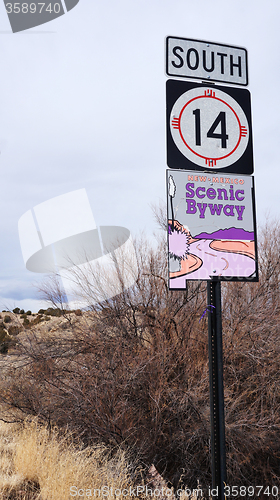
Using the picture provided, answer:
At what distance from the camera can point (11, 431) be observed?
6875mm

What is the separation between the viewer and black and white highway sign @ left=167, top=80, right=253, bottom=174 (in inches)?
149

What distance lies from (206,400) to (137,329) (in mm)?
2060

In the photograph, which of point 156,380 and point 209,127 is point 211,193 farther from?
point 156,380

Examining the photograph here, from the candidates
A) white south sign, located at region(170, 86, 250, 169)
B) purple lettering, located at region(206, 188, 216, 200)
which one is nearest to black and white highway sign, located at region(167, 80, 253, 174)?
white south sign, located at region(170, 86, 250, 169)

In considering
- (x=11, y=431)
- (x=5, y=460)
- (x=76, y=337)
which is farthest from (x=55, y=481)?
(x=76, y=337)

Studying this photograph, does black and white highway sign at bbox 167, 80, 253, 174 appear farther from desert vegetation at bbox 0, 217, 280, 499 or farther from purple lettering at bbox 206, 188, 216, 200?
desert vegetation at bbox 0, 217, 280, 499

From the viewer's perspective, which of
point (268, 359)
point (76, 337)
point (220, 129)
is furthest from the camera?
point (76, 337)

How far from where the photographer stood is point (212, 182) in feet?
12.3

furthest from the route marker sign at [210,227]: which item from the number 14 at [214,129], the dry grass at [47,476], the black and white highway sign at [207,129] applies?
the dry grass at [47,476]

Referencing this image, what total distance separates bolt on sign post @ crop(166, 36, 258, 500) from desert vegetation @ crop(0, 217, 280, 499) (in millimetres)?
3392

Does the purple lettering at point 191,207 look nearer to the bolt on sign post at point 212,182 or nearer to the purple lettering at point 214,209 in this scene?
the bolt on sign post at point 212,182

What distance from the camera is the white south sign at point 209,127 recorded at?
381 cm

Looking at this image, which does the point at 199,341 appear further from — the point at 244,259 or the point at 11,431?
the point at 244,259

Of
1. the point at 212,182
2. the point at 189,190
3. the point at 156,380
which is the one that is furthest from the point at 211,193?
the point at 156,380
